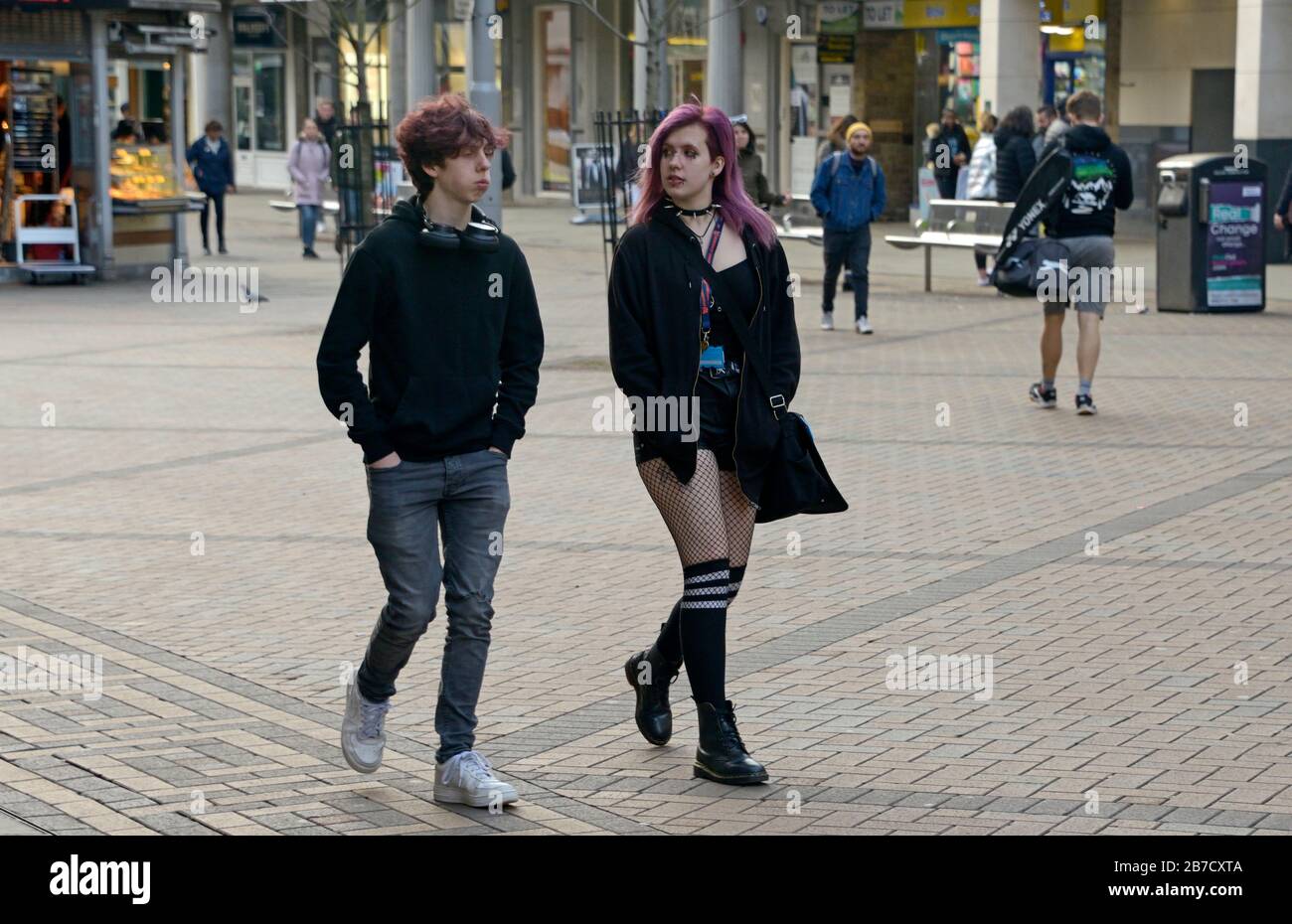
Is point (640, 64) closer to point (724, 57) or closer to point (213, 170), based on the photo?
point (724, 57)

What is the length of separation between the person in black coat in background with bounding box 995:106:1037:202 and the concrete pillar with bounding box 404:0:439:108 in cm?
1697

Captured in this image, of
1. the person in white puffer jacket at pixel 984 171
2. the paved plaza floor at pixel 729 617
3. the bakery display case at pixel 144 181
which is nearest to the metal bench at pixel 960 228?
the person in white puffer jacket at pixel 984 171

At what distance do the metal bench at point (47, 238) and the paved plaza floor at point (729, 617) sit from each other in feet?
24.1

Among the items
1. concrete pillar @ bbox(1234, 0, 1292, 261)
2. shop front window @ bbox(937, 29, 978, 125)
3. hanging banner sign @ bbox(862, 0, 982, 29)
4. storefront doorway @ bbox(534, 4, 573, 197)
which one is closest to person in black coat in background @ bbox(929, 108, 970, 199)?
shop front window @ bbox(937, 29, 978, 125)

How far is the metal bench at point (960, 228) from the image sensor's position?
19719mm

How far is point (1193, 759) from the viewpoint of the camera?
524 centimetres

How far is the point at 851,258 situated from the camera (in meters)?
16.2

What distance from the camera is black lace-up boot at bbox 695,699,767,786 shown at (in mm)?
5078

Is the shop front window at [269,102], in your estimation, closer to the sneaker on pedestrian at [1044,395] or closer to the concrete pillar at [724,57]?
the concrete pillar at [724,57]

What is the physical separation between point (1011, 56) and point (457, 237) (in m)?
22.5

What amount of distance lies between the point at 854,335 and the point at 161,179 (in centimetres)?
895
